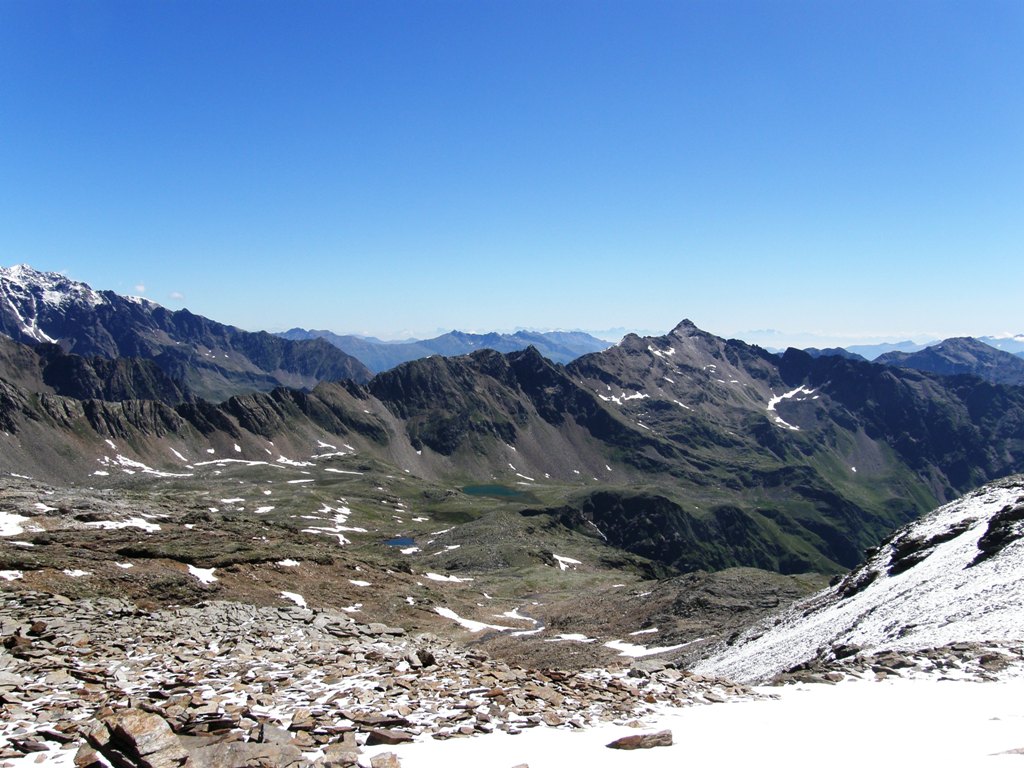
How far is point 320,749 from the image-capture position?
15094mm

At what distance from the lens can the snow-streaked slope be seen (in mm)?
31266

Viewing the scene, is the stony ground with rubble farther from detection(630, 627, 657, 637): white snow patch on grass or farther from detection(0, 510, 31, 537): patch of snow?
detection(0, 510, 31, 537): patch of snow

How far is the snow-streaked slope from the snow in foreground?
10.5 metres

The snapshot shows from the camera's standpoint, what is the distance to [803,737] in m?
17.3

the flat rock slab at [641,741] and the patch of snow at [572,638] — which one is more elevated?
the flat rock slab at [641,741]

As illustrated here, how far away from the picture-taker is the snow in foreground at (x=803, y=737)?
49.5ft

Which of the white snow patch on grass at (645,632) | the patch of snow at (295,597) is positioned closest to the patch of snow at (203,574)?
the patch of snow at (295,597)

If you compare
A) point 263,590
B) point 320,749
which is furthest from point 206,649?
point 263,590

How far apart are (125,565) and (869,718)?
5920 centimetres

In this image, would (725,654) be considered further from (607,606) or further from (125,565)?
(125,565)

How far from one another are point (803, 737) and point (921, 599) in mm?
25316

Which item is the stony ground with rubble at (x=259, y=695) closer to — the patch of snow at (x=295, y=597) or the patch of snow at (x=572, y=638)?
the patch of snow at (x=295, y=597)

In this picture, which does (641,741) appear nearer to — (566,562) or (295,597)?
(295,597)

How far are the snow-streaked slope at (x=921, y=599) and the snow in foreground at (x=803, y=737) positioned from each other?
10.5m
